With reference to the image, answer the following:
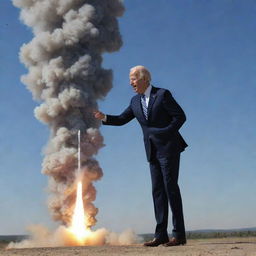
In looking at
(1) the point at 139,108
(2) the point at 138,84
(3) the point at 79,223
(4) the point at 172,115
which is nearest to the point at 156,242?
(4) the point at 172,115

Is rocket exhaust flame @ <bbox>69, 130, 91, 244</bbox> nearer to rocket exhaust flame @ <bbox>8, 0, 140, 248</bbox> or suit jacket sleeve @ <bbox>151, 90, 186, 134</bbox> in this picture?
rocket exhaust flame @ <bbox>8, 0, 140, 248</bbox>

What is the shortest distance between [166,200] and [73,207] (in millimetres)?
24795

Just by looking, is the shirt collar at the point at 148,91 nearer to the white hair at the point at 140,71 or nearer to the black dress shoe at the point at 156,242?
the white hair at the point at 140,71

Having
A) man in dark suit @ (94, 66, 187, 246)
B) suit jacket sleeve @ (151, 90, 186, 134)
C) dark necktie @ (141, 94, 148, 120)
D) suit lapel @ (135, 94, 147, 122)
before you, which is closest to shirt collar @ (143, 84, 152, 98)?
man in dark suit @ (94, 66, 187, 246)

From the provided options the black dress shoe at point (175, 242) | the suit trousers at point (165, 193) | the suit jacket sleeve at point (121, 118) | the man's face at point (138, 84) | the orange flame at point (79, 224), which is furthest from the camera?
the orange flame at point (79, 224)

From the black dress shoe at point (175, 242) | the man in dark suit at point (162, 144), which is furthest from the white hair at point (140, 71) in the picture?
the black dress shoe at point (175, 242)

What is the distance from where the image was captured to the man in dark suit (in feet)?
33.5

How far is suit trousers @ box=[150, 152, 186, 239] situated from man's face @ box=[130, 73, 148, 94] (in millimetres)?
1431

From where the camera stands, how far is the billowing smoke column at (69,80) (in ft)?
113

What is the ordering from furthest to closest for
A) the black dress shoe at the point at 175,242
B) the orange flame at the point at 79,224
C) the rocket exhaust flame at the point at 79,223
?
the rocket exhaust flame at the point at 79,223, the orange flame at the point at 79,224, the black dress shoe at the point at 175,242

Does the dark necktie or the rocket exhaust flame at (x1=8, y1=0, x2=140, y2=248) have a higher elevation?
the rocket exhaust flame at (x1=8, y1=0, x2=140, y2=248)

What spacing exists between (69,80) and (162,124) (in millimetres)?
26856

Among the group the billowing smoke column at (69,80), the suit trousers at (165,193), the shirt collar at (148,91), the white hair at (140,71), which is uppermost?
the billowing smoke column at (69,80)

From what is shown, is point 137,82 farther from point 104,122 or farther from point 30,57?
point 30,57
